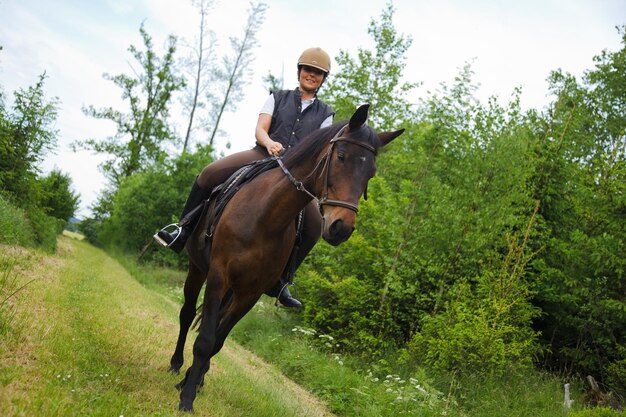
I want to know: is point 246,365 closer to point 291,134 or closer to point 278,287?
point 278,287

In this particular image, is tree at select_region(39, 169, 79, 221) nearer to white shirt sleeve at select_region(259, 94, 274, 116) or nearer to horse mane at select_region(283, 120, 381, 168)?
white shirt sleeve at select_region(259, 94, 274, 116)

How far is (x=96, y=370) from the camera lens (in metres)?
4.80

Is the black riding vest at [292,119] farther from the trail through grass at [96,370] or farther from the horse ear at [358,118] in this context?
the trail through grass at [96,370]

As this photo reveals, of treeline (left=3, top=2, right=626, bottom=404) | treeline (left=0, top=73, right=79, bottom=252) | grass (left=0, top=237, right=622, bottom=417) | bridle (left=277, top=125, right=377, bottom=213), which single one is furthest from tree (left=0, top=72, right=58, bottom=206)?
bridle (left=277, top=125, right=377, bottom=213)

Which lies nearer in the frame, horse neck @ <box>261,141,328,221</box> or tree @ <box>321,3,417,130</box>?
horse neck @ <box>261,141,328,221</box>

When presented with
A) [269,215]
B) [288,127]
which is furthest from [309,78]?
[269,215]

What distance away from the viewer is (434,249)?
12.0 m

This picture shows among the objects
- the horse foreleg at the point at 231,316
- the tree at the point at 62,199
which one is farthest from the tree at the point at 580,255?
the tree at the point at 62,199

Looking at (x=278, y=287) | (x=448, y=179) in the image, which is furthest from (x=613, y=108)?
(x=278, y=287)

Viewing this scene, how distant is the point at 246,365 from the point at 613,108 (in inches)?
878

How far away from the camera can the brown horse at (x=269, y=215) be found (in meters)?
4.12

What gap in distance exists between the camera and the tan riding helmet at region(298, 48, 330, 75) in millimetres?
5628

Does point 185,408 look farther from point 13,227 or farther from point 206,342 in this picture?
point 13,227

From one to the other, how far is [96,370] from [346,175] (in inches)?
120
